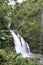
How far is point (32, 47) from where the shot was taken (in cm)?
1648

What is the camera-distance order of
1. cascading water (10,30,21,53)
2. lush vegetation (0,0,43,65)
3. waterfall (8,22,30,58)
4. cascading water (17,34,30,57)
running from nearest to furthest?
lush vegetation (0,0,43,65), cascading water (10,30,21,53), waterfall (8,22,30,58), cascading water (17,34,30,57)

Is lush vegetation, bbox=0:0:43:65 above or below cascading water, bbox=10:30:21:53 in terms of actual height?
above

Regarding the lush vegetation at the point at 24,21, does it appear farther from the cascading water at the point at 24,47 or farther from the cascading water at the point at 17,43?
the cascading water at the point at 24,47

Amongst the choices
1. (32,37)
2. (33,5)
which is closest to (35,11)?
(33,5)

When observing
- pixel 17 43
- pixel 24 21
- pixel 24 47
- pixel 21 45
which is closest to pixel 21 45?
pixel 21 45

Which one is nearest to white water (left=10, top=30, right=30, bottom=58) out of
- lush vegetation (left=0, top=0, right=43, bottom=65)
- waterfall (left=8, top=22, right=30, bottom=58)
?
waterfall (left=8, top=22, right=30, bottom=58)

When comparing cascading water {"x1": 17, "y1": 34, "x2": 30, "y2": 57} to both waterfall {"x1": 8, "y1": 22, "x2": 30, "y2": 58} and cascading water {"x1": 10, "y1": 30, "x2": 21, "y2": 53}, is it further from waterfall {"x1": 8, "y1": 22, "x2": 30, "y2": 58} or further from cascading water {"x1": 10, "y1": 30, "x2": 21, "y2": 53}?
cascading water {"x1": 10, "y1": 30, "x2": 21, "y2": 53}

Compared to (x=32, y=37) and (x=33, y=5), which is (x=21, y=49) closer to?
(x=32, y=37)

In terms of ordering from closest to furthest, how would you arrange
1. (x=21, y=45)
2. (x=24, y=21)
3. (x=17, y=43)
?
(x=17, y=43) < (x=21, y=45) < (x=24, y=21)

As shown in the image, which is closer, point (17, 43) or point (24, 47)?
point (17, 43)

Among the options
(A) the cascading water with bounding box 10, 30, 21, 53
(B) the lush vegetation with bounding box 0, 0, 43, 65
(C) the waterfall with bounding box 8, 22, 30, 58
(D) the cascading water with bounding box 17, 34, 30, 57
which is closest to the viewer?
(B) the lush vegetation with bounding box 0, 0, 43, 65

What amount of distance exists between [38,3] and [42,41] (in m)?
4.21

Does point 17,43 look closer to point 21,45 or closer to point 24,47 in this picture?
point 21,45

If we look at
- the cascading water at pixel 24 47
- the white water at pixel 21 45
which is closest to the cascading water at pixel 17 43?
the white water at pixel 21 45
